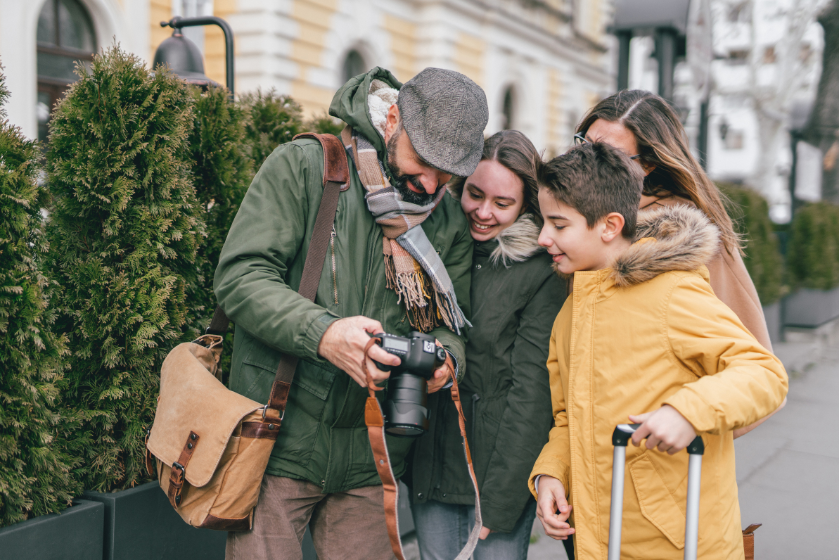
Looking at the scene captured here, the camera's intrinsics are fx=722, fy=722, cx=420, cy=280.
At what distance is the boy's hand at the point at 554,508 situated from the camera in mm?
1935

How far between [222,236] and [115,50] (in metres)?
0.85

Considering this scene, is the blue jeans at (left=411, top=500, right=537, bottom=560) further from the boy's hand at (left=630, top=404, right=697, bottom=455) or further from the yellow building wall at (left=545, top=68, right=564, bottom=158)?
the yellow building wall at (left=545, top=68, right=564, bottom=158)

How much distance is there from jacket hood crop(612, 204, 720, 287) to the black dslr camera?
527 millimetres

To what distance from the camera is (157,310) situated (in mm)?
2604

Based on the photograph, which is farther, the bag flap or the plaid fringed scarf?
the plaid fringed scarf

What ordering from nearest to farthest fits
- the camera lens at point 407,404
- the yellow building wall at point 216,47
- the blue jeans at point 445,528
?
the camera lens at point 407,404
the blue jeans at point 445,528
the yellow building wall at point 216,47

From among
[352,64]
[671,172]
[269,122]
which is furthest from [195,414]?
[352,64]

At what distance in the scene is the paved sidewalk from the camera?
3969 mm

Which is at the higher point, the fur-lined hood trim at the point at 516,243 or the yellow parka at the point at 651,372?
the fur-lined hood trim at the point at 516,243

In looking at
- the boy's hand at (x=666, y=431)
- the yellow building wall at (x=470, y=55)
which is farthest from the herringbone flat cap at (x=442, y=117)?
the yellow building wall at (x=470, y=55)

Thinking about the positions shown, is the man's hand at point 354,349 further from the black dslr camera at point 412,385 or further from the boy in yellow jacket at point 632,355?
the boy in yellow jacket at point 632,355

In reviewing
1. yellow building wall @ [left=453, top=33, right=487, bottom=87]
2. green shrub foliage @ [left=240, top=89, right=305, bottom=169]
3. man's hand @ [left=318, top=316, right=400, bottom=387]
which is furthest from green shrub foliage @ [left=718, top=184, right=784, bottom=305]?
yellow building wall @ [left=453, top=33, right=487, bottom=87]

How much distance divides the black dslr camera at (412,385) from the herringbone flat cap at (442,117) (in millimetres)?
479

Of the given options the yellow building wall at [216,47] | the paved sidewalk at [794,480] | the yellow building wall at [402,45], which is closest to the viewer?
the paved sidewalk at [794,480]
